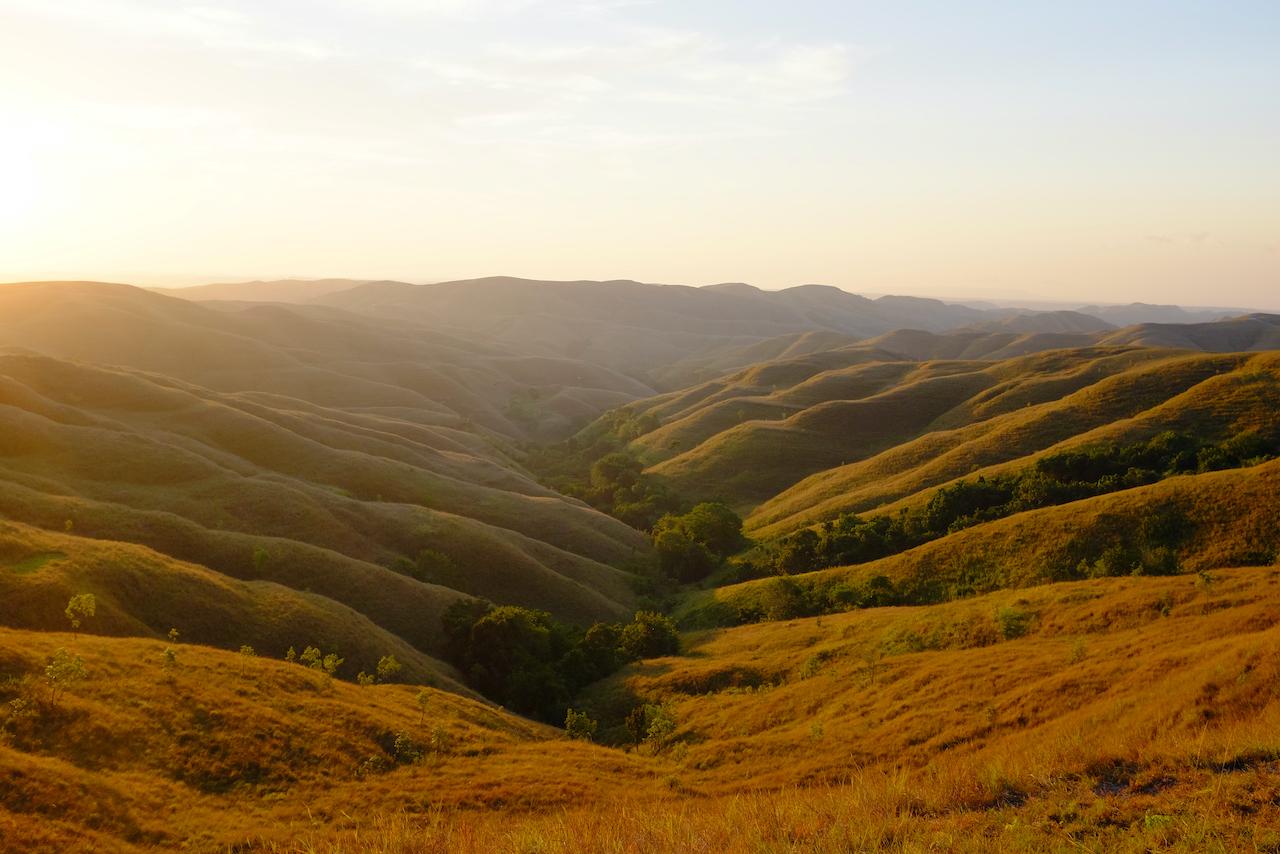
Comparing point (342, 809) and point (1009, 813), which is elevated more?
point (1009, 813)

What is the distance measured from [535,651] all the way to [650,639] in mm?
9361

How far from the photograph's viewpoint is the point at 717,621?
62562 millimetres

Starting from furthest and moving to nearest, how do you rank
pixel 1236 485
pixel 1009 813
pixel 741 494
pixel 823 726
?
pixel 741 494 → pixel 1236 485 → pixel 823 726 → pixel 1009 813

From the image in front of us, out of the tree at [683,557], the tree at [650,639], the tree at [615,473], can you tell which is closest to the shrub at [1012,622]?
the tree at [650,639]

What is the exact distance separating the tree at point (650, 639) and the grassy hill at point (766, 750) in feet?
34.9

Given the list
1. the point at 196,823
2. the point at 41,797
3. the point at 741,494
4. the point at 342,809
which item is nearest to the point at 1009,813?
the point at 342,809

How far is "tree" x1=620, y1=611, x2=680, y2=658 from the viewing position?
5331 centimetres

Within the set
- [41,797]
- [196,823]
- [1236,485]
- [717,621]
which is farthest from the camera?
[717,621]

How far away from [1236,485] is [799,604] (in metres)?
31.1

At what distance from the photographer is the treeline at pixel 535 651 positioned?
45156mm

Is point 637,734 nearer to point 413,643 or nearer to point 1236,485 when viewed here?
point 413,643

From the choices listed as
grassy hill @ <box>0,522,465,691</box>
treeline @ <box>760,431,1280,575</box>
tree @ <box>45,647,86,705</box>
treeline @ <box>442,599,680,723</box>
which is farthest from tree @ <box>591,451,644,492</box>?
tree @ <box>45,647,86,705</box>

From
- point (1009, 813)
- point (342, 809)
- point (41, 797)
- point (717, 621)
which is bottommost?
point (717, 621)

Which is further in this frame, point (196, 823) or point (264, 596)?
point (264, 596)
